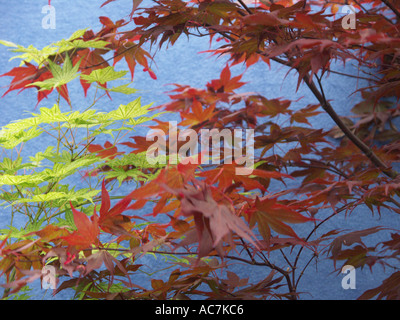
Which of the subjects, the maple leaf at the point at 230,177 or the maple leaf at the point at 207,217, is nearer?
the maple leaf at the point at 207,217

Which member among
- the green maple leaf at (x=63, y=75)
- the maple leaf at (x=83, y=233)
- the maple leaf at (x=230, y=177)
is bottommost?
the maple leaf at (x=83, y=233)

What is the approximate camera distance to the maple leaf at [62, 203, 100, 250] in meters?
0.64

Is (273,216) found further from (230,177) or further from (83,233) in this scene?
(83,233)

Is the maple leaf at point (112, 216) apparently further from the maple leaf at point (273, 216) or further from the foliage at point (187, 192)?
the maple leaf at point (273, 216)

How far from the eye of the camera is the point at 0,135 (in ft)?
2.84

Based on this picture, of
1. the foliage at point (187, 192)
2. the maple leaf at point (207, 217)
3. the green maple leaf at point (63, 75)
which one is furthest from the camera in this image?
the green maple leaf at point (63, 75)

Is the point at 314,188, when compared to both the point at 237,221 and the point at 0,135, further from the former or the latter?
the point at 0,135

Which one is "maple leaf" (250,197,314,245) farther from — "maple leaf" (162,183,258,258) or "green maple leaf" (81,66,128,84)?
"green maple leaf" (81,66,128,84)

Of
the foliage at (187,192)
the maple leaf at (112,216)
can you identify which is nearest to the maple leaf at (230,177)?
the foliage at (187,192)

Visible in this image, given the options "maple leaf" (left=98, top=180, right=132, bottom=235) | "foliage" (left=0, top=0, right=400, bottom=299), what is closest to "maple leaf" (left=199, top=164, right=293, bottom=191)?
"foliage" (left=0, top=0, right=400, bottom=299)

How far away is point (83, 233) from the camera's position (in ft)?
2.13

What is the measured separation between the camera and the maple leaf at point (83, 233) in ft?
2.10

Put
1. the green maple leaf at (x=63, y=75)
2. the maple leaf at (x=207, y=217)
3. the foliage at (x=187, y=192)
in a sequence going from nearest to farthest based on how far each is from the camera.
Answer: the maple leaf at (x=207, y=217)
the foliage at (x=187, y=192)
the green maple leaf at (x=63, y=75)

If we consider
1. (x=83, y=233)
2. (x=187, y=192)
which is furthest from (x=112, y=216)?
(x=187, y=192)
